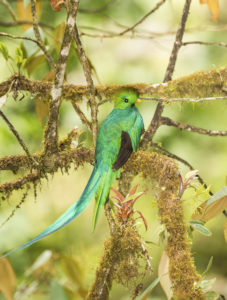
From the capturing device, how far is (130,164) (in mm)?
1443

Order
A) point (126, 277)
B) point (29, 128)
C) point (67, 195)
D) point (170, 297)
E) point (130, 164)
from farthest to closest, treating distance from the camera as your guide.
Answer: point (67, 195), point (29, 128), point (130, 164), point (126, 277), point (170, 297)

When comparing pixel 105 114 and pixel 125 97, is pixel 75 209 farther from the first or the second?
pixel 105 114

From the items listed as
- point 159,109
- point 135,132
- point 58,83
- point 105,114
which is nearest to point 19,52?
point 58,83

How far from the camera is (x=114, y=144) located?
4.40 feet

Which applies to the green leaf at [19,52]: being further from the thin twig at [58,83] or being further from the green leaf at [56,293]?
the green leaf at [56,293]

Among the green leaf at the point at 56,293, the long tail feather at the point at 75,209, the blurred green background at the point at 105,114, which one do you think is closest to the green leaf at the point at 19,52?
the long tail feather at the point at 75,209

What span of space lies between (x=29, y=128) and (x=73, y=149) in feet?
3.84

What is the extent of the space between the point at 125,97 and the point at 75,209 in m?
0.44

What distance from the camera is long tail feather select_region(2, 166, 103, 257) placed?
1.10 meters

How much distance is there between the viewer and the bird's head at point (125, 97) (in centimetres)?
141

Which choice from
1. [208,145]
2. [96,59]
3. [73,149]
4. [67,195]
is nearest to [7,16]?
[96,59]

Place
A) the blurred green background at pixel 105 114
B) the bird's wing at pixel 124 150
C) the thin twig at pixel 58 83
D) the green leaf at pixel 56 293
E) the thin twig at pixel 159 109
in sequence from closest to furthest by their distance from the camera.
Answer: the green leaf at pixel 56 293, the thin twig at pixel 58 83, the bird's wing at pixel 124 150, the thin twig at pixel 159 109, the blurred green background at pixel 105 114

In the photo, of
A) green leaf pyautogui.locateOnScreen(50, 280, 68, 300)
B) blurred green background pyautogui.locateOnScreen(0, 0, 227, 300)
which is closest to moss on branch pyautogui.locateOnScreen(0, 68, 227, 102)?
green leaf pyautogui.locateOnScreen(50, 280, 68, 300)

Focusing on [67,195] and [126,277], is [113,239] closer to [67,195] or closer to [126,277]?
[126,277]
